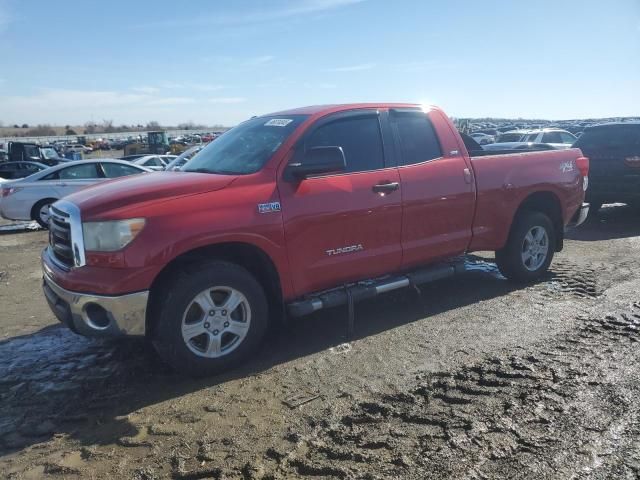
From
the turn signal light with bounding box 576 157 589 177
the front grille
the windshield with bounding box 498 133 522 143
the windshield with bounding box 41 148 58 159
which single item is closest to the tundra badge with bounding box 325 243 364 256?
the front grille

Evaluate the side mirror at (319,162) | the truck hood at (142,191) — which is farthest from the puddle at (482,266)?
the truck hood at (142,191)

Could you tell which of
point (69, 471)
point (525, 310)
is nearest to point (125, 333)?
point (69, 471)

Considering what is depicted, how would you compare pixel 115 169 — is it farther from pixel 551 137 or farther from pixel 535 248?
pixel 551 137

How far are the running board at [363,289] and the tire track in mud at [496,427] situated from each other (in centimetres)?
99

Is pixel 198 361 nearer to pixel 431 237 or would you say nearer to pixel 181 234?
pixel 181 234

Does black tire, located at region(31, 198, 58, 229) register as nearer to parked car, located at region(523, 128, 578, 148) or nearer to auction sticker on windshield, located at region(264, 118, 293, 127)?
auction sticker on windshield, located at region(264, 118, 293, 127)

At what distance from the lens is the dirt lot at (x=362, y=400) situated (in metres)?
2.85

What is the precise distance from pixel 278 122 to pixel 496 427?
3.05m

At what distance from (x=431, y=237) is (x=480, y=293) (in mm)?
1211

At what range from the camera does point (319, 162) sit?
4141mm

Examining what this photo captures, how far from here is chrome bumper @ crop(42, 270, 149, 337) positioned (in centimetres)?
354

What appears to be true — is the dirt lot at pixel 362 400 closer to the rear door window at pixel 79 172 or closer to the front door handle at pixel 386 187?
the front door handle at pixel 386 187

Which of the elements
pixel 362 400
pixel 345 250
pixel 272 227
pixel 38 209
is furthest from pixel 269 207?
pixel 38 209

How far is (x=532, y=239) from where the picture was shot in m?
6.05
